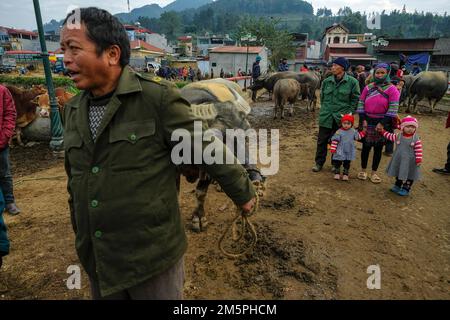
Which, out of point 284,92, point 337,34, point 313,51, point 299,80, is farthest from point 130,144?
point 313,51

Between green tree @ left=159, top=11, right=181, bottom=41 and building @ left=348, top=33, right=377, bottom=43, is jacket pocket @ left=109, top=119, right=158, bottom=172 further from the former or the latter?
green tree @ left=159, top=11, right=181, bottom=41

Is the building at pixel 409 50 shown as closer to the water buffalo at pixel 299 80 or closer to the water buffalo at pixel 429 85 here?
the water buffalo at pixel 429 85

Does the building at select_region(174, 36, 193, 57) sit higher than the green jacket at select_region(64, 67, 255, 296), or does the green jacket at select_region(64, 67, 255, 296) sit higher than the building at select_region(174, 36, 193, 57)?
the building at select_region(174, 36, 193, 57)

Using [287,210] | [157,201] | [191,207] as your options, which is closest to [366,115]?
[287,210]

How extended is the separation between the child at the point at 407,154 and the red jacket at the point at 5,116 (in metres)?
5.32

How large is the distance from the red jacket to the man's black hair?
2836 millimetres

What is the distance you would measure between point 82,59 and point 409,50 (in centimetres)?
3838

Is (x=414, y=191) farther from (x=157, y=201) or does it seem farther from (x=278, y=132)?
(x=157, y=201)

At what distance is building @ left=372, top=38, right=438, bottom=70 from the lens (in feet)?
100

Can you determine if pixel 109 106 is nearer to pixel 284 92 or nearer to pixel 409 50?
pixel 284 92

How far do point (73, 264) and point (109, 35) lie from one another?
266 centimetres

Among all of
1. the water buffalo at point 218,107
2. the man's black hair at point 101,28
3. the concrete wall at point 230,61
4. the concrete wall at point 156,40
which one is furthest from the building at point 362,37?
the man's black hair at point 101,28

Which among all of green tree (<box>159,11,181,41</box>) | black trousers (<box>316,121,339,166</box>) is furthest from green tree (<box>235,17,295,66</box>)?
green tree (<box>159,11,181,41</box>)

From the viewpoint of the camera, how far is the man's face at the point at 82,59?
138 centimetres
